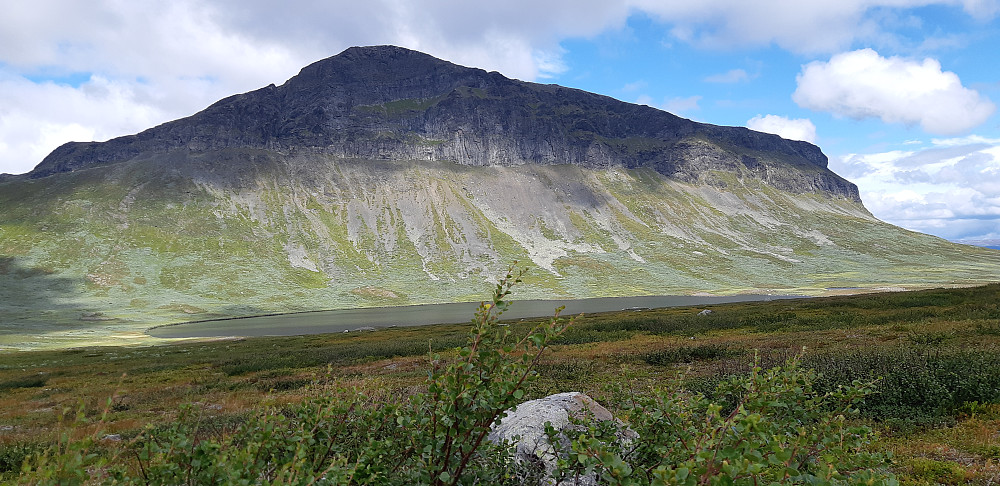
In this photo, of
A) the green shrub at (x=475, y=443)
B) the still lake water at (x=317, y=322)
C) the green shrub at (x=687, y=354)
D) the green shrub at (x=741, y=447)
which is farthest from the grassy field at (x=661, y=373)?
the still lake water at (x=317, y=322)

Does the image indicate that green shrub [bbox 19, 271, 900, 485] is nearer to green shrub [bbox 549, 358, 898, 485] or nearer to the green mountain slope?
green shrub [bbox 549, 358, 898, 485]

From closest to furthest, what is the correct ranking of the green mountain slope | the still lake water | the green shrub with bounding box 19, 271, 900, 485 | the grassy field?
1. the green shrub with bounding box 19, 271, 900, 485
2. the grassy field
3. the still lake water
4. the green mountain slope

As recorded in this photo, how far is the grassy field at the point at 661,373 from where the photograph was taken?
33.3 feet

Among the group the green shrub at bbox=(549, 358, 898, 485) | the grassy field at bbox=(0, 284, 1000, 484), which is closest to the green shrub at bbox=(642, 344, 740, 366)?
the grassy field at bbox=(0, 284, 1000, 484)

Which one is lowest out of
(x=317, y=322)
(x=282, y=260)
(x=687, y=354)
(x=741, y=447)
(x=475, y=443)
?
(x=317, y=322)

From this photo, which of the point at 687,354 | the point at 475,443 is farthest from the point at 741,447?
the point at 687,354

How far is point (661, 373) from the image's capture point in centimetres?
2197

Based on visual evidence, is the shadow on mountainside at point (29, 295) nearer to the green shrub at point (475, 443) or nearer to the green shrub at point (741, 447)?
the green shrub at point (475, 443)

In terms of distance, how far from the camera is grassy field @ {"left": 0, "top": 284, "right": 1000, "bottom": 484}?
1015 centimetres

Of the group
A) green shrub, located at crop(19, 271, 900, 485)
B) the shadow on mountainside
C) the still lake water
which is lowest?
the still lake water

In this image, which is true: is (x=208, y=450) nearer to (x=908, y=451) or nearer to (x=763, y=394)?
(x=763, y=394)

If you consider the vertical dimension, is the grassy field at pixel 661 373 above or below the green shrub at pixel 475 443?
below

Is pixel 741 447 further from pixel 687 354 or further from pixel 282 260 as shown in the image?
pixel 282 260

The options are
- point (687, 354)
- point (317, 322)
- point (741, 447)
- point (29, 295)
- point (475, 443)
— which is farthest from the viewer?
point (29, 295)
